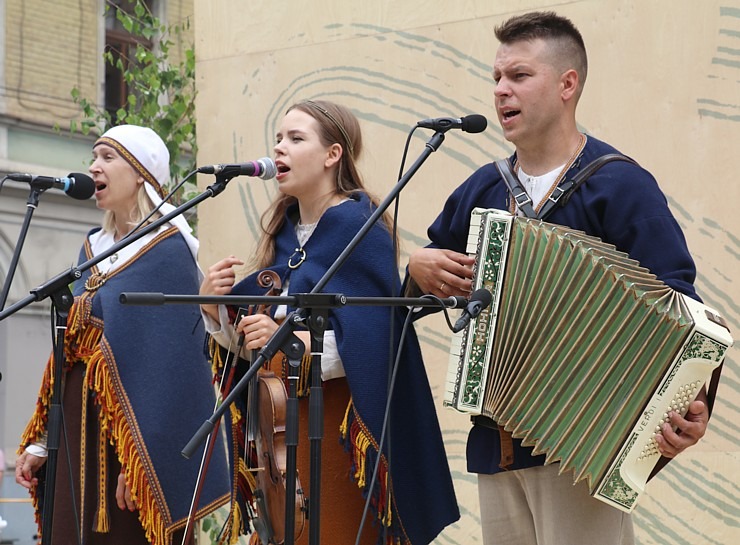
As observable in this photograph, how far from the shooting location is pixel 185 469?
13.7 ft

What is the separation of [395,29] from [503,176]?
233cm

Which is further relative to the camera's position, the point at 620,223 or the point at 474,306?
the point at 620,223

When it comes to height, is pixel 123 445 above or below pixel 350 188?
below

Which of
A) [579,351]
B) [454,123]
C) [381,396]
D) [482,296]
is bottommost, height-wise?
[381,396]

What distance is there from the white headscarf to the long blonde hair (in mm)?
552

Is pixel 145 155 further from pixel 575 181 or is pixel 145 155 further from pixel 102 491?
pixel 575 181

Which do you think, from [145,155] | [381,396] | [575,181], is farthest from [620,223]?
[145,155]

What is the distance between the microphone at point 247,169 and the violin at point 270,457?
60cm

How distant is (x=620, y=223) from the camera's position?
117 inches

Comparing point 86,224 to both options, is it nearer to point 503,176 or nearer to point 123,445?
point 123,445

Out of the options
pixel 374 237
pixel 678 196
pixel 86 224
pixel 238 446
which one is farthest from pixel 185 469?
pixel 86 224

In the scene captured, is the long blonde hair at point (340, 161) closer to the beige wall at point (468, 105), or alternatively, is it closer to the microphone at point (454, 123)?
the microphone at point (454, 123)

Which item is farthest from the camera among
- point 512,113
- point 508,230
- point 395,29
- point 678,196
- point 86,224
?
point 86,224

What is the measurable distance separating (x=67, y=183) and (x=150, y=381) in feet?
2.74
